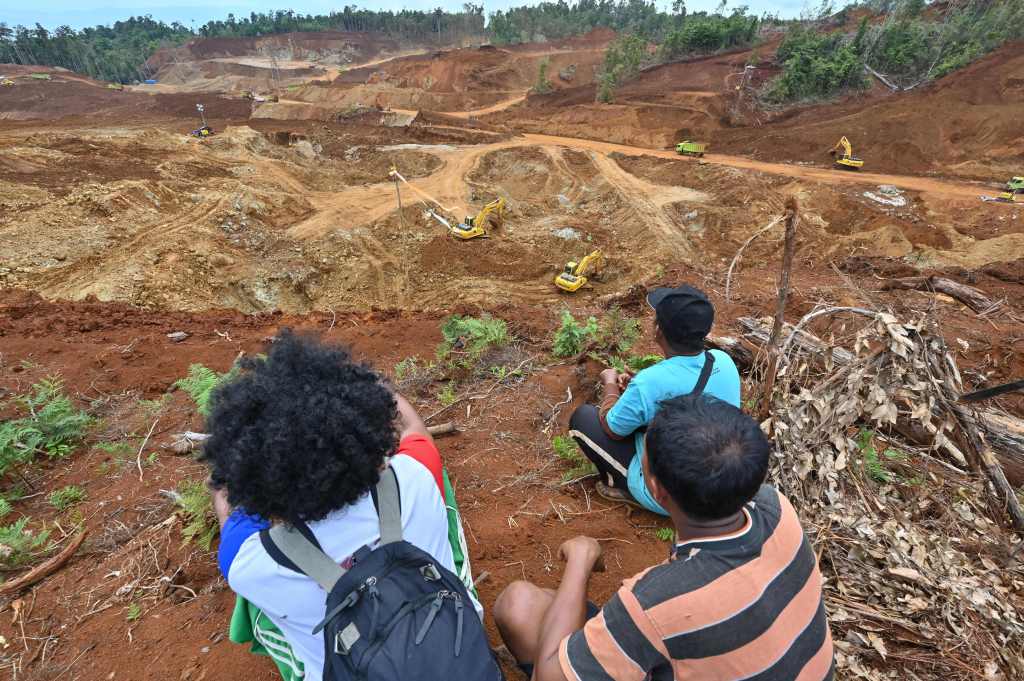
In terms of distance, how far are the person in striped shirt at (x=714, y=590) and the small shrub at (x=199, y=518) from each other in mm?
2720

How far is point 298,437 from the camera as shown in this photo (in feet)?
5.01

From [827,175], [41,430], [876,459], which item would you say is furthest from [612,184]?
[41,430]

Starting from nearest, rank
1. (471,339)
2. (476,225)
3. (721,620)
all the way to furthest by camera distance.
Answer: (721,620) → (471,339) → (476,225)

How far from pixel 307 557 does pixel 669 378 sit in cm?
219

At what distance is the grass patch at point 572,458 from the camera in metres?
3.81

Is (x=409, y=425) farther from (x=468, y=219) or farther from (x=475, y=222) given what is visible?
(x=468, y=219)

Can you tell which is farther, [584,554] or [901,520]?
[901,520]

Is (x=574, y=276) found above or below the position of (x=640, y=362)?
below

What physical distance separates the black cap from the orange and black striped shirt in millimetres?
1466

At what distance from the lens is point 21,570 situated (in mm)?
3170

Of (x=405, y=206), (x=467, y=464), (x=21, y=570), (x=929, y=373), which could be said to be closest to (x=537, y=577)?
(x=467, y=464)

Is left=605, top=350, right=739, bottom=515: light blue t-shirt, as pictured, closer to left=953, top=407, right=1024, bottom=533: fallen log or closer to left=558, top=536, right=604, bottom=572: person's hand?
left=558, top=536, right=604, bottom=572: person's hand

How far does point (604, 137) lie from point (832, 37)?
17.9m

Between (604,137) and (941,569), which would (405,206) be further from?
(941,569)
